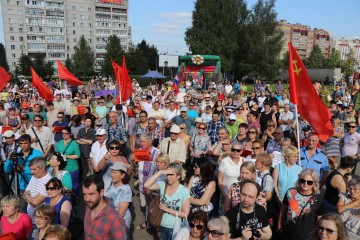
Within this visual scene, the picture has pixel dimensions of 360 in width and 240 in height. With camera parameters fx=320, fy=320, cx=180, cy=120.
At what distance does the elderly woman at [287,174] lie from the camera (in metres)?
4.38

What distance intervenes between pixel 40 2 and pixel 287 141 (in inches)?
3727

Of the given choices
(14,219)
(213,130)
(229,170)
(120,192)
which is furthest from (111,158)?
(213,130)

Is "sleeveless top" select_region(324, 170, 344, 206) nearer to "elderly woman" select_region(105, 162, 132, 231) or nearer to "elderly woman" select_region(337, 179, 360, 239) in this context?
"elderly woman" select_region(337, 179, 360, 239)

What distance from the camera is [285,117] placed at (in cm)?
897

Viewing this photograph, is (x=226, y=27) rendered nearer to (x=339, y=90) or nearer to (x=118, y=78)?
(x=339, y=90)

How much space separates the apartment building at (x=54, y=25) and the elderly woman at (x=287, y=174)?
265ft

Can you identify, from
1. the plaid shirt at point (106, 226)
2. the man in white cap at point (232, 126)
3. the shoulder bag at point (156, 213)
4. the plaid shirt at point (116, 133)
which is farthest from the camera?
the man in white cap at point (232, 126)

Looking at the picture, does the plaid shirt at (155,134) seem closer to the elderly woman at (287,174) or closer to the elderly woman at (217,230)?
the elderly woman at (287,174)

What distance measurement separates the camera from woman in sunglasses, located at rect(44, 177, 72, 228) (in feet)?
11.1

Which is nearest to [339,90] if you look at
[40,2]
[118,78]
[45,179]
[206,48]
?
[118,78]

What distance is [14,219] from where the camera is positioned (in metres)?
3.43

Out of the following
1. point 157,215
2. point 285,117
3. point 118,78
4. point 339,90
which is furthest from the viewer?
point 339,90

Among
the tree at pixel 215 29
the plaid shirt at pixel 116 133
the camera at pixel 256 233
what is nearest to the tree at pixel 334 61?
the tree at pixel 215 29

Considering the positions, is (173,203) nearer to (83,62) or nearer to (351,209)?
(351,209)
